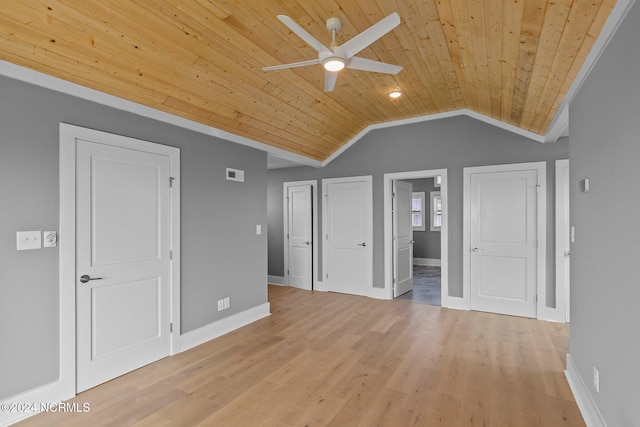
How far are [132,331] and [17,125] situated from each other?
6.41ft

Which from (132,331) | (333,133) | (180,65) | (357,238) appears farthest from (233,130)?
(357,238)

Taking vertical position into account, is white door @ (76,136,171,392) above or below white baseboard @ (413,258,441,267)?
above

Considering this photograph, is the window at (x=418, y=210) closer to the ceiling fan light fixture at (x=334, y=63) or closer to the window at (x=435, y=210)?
the window at (x=435, y=210)

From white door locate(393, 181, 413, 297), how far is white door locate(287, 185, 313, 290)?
1648 mm

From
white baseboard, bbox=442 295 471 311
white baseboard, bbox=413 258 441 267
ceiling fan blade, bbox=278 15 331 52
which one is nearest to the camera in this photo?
ceiling fan blade, bbox=278 15 331 52

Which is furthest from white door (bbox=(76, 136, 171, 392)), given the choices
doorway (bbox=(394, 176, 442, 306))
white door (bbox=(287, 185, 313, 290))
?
doorway (bbox=(394, 176, 442, 306))

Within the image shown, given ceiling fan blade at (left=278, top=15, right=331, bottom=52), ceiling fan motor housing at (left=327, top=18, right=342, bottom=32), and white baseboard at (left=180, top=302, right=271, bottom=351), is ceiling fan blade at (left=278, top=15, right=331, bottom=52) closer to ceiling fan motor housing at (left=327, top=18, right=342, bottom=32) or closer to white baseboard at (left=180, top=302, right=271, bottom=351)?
ceiling fan motor housing at (left=327, top=18, right=342, bottom=32)

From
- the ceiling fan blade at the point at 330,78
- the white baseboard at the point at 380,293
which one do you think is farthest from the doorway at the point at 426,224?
the ceiling fan blade at the point at 330,78

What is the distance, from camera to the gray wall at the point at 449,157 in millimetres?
4434

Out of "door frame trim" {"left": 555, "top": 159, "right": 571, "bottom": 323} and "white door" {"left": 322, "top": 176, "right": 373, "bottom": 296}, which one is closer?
"door frame trim" {"left": 555, "top": 159, "right": 571, "bottom": 323}

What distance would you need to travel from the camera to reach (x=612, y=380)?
181 cm

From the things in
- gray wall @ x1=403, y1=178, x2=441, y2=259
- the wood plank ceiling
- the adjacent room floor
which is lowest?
the adjacent room floor

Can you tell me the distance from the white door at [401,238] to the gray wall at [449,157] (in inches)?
11.2

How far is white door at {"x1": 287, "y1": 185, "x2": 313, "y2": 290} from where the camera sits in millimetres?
6305
